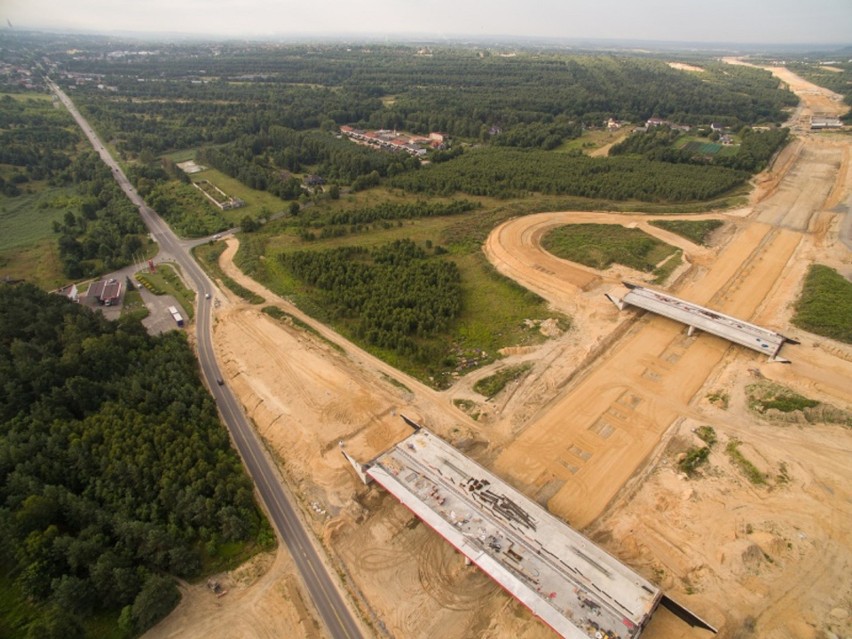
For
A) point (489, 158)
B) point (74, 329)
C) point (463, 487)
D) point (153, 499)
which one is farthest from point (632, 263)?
point (74, 329)

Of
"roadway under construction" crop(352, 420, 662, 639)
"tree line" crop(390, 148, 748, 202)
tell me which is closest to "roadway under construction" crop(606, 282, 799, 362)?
"roadway under construction" crop(352, 420, 662, 639)

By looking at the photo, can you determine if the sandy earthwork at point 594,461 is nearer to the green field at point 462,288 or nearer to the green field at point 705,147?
the green field at point 462,288

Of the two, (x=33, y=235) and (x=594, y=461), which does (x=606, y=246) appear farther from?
(x=33, y=235)

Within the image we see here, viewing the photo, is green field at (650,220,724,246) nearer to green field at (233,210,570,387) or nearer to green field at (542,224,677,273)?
green field at (542,224,677,273)

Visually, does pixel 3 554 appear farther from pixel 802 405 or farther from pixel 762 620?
pixel 802 405

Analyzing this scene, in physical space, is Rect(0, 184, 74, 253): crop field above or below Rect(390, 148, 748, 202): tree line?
below

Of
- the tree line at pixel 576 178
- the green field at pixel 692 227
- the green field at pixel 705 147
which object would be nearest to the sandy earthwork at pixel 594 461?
the green field at pixel 692 227
